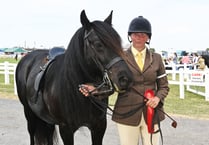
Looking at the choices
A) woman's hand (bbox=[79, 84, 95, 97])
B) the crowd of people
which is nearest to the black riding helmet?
woman's hand (bbox=[79, 84, 95, 97])

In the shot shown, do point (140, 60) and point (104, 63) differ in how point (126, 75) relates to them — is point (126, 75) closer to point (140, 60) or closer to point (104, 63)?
point (104, 63)

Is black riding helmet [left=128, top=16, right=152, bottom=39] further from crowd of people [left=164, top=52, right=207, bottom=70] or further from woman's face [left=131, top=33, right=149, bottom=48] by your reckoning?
crowd of people [left=164, top=52, right=207, bottom=70]

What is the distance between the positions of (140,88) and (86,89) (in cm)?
52

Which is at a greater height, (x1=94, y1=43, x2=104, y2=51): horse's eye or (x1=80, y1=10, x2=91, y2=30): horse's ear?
(x1=80, y1=10, x2=91, y2=30): horse's ear

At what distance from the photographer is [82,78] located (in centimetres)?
341

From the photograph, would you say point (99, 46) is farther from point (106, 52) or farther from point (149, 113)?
point (149, 113)

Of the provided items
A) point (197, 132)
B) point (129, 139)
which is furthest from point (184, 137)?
point (129, 139)

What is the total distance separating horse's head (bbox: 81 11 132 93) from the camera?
2811 millimetres

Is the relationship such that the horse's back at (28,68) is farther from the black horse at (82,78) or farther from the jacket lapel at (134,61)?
the jacket lapel at (134,61)

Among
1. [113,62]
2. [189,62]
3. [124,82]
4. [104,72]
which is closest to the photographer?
[124,82]

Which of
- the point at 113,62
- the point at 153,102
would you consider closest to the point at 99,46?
the point at 113,62

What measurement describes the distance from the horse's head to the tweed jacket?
0.98ft

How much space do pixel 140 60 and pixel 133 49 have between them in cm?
13

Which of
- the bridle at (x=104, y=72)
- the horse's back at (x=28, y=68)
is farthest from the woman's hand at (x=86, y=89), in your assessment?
the horse's back at (x=28, y=68)
